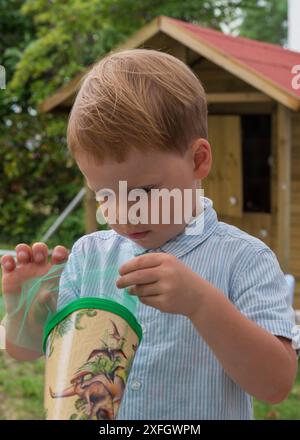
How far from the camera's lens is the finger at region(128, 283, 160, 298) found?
2.22ft

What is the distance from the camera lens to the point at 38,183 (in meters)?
6.43

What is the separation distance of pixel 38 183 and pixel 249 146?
2.58m

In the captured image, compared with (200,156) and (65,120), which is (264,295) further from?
(65,120)

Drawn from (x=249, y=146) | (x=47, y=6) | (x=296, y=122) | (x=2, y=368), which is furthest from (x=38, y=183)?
(x=2, y=368)

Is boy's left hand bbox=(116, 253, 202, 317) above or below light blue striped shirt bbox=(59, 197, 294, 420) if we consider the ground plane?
above

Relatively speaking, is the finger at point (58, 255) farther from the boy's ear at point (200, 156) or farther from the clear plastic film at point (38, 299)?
the boy's ear at point (200, 156)

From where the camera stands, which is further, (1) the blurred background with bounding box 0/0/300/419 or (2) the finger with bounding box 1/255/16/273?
(1) the blurred background with bounding box 0/0/300/419

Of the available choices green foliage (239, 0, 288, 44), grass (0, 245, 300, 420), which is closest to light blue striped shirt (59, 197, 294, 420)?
grass (0, 245, 300, 420)

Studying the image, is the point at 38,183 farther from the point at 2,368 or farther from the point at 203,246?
the point at 203,246

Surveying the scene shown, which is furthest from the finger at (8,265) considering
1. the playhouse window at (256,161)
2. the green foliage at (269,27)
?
the green foliage at (269,27)

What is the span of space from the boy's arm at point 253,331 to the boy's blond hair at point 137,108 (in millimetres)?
187

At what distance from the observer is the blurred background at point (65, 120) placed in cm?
427

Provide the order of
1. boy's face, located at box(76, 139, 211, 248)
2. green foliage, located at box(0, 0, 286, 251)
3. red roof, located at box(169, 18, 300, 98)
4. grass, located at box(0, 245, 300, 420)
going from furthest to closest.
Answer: green foliage, located at box(0, 0, 286, 251), red roof, located at box(169, 18, 300, 98), grass, located at box(0, 245, 300, 420), boy's face, located at box(76, 139, 211, 248)

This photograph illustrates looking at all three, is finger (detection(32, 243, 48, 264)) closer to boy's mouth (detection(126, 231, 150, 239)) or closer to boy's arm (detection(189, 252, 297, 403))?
boy's mouth (detection(126, 231, 150, 239))
